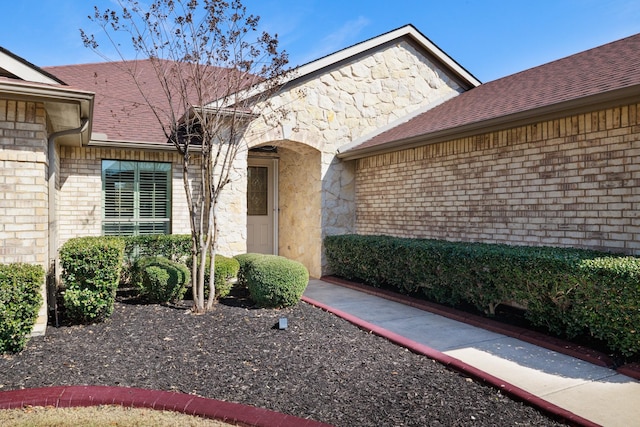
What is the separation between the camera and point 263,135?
942 centimetres

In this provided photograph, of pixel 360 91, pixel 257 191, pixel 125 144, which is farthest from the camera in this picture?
pixel 257 191

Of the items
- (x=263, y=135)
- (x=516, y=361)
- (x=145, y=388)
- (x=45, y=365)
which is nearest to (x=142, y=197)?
(x=263, y=135)

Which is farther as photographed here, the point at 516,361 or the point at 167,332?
the point at 167,332

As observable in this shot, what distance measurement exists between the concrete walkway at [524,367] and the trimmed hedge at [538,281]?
428mm

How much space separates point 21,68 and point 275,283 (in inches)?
160

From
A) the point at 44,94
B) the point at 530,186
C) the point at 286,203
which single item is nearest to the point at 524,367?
the point at 530,186

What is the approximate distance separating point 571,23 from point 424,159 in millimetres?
3611

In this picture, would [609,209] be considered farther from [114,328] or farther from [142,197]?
[142,197]

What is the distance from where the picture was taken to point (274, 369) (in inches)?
168

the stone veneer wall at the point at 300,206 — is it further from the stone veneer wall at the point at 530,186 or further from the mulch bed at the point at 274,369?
the mulch bed at the point at 274,369

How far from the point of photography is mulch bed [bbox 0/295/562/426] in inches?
136

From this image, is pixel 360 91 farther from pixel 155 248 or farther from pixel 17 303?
pixel 17 303

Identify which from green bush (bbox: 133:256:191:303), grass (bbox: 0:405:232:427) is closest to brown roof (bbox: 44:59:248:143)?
green bush (bbox: 133:256:191:303)

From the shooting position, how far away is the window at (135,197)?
8.43 meters
